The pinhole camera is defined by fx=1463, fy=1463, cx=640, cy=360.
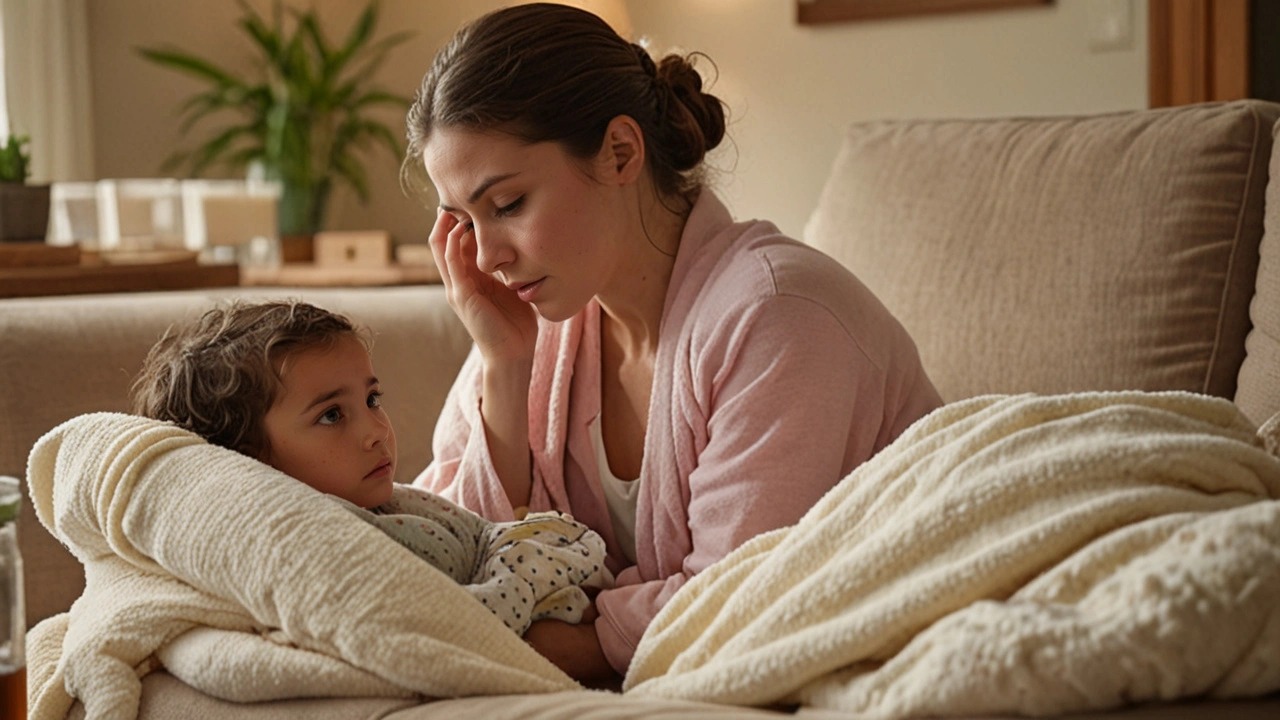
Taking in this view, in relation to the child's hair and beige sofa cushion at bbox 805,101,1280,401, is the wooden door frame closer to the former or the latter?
beige sofa cushion at bbox 805,101,1280,401

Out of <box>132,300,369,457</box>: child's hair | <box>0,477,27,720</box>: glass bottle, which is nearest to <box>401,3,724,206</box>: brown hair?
<box>132,300,369,457</box>: child's hair

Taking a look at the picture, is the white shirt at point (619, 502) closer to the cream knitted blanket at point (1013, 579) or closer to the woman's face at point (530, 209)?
the woman's face at point (530, 209)

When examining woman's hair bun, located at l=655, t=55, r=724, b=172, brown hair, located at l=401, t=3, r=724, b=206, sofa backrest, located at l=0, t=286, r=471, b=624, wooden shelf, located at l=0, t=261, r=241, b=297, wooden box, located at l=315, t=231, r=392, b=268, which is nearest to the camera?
brown hair, located at l=401, t=3, r=724, b=206

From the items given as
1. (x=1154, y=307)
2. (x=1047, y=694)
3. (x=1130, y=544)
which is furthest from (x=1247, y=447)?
(x=1154, y=307)

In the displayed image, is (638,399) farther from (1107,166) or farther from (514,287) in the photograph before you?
(1107,166)

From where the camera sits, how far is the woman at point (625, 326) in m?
1.44

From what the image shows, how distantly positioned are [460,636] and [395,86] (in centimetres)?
364

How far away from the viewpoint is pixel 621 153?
5.27ft

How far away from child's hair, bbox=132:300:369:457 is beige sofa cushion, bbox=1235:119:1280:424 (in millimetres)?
1004

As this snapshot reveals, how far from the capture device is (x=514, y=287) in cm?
159

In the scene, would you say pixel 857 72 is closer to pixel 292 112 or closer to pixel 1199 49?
pixel 1199 49

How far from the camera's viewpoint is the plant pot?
90.5 inches

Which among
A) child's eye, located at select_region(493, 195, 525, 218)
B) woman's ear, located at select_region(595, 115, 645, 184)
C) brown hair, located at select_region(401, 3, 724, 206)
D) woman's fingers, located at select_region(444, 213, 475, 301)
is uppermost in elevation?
brown hair, located at select_region(401, 3, 724, 206)

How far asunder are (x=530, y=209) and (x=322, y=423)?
31 cm
